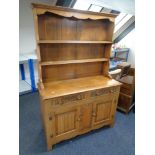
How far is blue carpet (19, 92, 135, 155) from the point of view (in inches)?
68.7

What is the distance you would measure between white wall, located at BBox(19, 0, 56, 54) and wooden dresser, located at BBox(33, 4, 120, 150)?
62.1 inches

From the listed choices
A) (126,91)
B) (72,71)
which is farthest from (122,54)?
(72,71)

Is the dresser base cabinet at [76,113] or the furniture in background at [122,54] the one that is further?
the furniture in background at [122,54]

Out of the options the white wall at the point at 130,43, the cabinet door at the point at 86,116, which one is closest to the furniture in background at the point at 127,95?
the cabinet door at the point at 86,116

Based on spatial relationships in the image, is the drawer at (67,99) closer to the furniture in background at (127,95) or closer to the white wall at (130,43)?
the furniture in background at (127,95)

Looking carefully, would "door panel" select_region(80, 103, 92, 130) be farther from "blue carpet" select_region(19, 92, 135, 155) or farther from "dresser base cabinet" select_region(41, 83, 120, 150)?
"blue carpet" select_region(19, 92, 135, 155)

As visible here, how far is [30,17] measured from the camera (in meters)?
3.07

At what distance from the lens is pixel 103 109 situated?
76.2 inches

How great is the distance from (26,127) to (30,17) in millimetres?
2465

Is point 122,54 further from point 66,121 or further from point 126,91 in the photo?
point 66,121

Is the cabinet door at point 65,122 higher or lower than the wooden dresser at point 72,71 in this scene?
lower

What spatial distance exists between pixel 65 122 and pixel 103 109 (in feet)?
2.00

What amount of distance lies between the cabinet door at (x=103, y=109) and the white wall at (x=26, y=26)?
7.93ft

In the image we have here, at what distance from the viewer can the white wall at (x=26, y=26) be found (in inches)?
115
